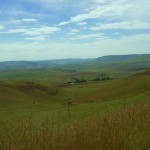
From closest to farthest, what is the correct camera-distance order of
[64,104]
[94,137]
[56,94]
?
[94,137], [64,104], [56,94]

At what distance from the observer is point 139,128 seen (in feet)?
28.9

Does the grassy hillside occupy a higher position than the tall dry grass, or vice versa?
the tall dry grass

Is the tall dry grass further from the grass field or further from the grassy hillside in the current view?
the grassy hillside

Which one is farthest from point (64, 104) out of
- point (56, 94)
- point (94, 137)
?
point (94, 137)

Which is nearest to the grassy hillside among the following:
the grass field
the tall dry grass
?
the grass field

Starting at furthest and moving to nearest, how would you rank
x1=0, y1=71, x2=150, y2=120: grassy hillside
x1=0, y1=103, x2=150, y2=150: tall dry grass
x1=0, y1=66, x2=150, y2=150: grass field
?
x1=0, y1=71, x2=150, y2=120: grassy hillside, x1=0, y1=66, x2=150, y2=150: grass field, x1=0, y1=103, x2=150, y2=150: tall dry grass

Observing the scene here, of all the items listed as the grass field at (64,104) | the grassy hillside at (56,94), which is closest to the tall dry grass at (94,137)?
the grass field at (64,104)

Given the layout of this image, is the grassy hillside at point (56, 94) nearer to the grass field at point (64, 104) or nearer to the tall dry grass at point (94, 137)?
the grass field at point (64, 104)

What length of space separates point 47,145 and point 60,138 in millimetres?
430

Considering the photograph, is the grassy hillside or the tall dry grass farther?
the grassy hillside

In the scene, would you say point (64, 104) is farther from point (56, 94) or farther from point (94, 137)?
point (94, 137)

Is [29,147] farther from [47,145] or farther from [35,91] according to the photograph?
[35,91]

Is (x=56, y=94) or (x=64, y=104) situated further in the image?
(x=56, y=94)

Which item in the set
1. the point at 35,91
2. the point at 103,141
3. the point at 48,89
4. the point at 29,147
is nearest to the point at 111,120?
the point at 103,141
